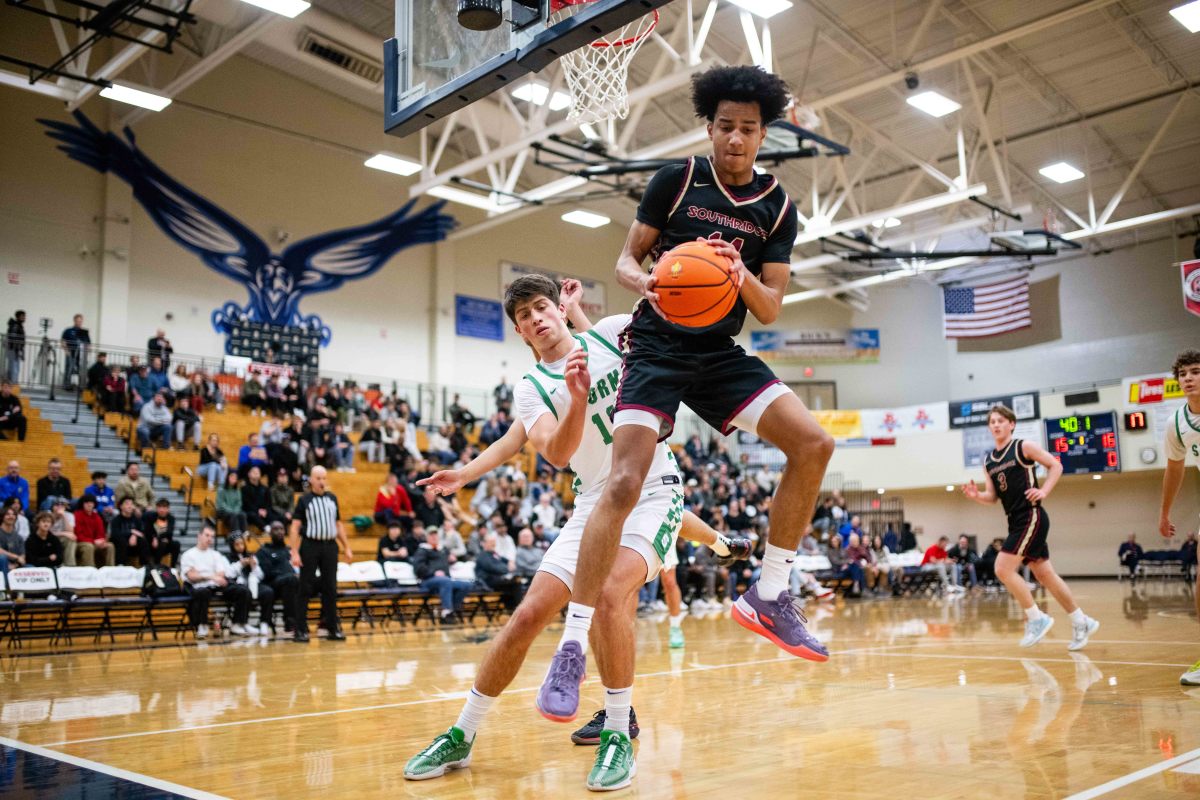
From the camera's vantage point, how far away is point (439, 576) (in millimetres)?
13484

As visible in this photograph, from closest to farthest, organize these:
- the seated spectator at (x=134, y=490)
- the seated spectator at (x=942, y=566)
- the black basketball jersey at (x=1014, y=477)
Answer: the black basketball jersey at (x=1014, y=477) < the seated spectator at (x=134, y=490) < the seated spectator at (x=942, y=566)

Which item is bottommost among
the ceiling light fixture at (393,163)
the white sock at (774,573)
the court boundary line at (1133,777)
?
the court boundary line at (1133,777)

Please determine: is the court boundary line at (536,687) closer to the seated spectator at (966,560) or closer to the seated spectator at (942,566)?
the seated spectator at (942,566)

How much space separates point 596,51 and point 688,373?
7.29 m

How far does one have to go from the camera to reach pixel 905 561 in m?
22.8

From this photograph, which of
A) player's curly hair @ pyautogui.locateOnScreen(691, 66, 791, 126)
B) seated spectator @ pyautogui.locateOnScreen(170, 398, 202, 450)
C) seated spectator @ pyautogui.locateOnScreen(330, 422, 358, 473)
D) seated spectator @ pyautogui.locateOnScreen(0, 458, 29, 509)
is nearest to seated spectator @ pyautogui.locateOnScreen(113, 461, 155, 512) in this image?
seated spectator @ pyautogui.locateOnScreen(0, 458, 29, 509)

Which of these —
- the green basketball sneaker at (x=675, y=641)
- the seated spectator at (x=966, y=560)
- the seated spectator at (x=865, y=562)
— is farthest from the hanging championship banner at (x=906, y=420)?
the green basketball sneaker at (x=675, y=641)

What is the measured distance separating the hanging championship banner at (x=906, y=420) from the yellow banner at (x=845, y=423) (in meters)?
0.18

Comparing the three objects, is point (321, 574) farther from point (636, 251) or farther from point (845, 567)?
point (845, 567)

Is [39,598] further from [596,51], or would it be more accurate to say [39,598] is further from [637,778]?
[637,778]

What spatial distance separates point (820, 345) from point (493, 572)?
2179 centimetres

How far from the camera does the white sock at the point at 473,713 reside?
11.8 ft

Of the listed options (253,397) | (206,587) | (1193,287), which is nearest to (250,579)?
(206,587)

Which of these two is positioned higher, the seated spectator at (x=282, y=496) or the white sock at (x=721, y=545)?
the seated spectator at (x=282, y=496)
